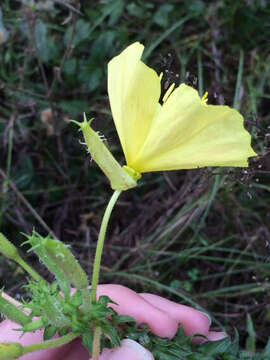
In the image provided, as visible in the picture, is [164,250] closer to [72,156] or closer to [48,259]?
[72,156]

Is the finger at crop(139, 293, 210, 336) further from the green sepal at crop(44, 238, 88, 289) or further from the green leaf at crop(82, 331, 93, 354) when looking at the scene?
the green sepal at crop(44, 238, 88, 289)

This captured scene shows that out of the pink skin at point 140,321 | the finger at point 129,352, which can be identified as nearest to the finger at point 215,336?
the pink skin at point 140,321

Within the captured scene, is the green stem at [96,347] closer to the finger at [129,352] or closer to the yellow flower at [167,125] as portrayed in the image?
the finger at [129,352]

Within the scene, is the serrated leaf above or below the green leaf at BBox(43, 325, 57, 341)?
below

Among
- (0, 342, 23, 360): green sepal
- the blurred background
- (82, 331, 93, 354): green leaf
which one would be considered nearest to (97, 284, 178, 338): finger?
(82, 331, 93, 354): green leaf

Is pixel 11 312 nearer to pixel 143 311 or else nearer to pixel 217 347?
pixel 143 311

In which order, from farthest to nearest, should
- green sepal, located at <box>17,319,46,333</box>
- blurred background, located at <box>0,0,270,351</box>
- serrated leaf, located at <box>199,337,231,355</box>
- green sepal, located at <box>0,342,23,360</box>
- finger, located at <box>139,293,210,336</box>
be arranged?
blurred background, located at <box>0,0,270,351</box>, finger, located at <box>139,293,210,336</box>, serrated leaf, located at <box>199,337,231,355</box>, green sepal, located at <box>17,319,46,333</box>, green sepal, located at <box>0,342,23,360</box>
